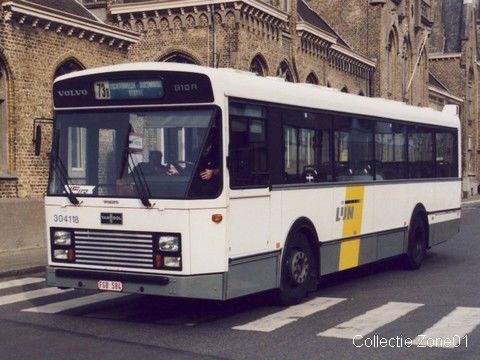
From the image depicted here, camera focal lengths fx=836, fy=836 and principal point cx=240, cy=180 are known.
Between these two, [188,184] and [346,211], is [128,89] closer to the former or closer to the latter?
[188,184]

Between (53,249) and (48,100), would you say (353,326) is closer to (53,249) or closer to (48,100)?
(53,249)

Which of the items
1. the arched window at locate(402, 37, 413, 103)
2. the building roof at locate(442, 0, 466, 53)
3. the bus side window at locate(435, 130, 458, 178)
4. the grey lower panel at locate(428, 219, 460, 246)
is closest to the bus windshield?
the grey lower panel at locate(428, 219, 460, 246)

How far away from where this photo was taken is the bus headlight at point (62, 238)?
9537 millimetres

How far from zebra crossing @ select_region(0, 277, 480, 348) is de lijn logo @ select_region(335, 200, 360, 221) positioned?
1.25 m

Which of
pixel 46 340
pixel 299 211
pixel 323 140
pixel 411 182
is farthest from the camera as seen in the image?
pixel 411 182

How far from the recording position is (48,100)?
19.7m

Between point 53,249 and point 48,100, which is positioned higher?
point 48,100

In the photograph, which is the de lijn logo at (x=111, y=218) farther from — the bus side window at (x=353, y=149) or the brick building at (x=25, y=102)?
the brick building at (x=25, y=102)

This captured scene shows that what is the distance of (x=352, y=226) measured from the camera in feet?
40.2

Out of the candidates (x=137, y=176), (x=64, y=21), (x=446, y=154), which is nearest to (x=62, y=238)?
(x=137, y=176)

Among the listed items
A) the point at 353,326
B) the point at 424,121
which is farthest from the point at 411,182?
the point at 353,326

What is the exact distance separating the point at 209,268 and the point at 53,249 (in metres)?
2.00

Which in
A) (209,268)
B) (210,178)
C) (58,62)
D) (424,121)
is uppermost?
(58,62)

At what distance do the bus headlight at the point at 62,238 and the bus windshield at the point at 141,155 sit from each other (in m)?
0.46
